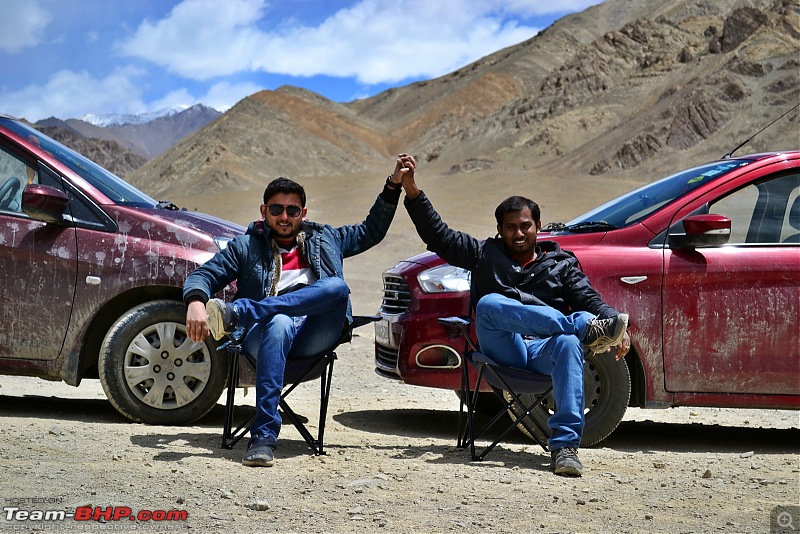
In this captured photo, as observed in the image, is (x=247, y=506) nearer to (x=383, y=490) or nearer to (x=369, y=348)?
(x=383, y=490)

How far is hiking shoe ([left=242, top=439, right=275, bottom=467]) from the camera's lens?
514cm

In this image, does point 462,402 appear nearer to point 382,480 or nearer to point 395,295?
A: point 395,295

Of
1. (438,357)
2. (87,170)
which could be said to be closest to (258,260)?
(438,357)

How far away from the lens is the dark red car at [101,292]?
6250mm

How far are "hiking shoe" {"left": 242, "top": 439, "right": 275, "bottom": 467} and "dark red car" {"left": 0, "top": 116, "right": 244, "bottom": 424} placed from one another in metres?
1.18

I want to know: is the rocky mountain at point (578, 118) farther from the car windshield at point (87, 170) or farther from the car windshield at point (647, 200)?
the car windshield at point (87, 170)

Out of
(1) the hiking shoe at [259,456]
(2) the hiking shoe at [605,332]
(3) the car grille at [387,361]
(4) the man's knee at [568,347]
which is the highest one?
(2) the hiking shoe at [605,332]

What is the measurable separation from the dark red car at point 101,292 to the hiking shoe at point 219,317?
1074 mm

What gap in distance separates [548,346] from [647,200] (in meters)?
1.71

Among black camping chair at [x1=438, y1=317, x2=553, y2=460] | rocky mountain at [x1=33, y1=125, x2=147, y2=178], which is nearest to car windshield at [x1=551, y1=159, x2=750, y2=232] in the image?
black camping chair at [x1=438, y1=317, x2=553, y2=460]

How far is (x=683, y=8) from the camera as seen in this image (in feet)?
357

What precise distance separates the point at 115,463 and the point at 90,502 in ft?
2.67

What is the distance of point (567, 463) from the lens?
17.0ft

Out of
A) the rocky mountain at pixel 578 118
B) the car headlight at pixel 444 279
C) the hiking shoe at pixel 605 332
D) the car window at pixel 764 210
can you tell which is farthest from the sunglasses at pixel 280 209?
the rocky mountain at pixel 578 118
